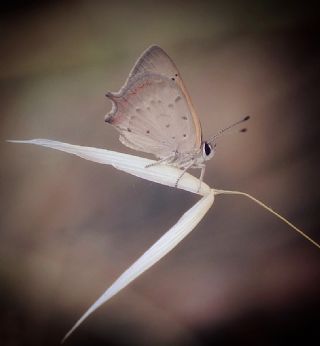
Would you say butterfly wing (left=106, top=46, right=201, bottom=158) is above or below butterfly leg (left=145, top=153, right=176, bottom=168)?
above

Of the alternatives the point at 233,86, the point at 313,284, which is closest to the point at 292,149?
the point at 233,86

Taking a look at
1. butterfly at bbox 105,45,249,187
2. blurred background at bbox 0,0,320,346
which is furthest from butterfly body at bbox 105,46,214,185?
blurred background at bbox 0,0,320,346

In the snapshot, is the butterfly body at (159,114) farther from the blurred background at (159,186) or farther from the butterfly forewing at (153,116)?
the blurred background at (159,186)

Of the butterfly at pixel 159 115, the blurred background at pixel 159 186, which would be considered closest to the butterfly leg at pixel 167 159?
the butterfly at pixel 159 115

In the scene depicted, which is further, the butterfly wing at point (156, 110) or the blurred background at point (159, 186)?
the blurred background at point (159, 186)

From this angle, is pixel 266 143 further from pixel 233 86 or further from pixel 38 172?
pixel 38 172

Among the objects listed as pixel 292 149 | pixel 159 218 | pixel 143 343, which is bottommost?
pixel 143 343

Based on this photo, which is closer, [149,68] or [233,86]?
[149,68]

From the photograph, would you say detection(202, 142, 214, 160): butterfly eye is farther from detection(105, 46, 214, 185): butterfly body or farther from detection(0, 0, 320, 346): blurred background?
detection(0, 0, 320, 346): blurred background
